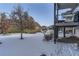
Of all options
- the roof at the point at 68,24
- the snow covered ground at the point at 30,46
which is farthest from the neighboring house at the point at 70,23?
the snow covered ground at the point at 30,46

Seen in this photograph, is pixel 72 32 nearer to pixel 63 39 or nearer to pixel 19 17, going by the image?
pixel 63 39

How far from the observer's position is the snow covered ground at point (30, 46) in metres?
2.33

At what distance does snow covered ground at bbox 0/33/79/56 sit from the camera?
233 centimetres

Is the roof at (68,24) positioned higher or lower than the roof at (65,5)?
lower

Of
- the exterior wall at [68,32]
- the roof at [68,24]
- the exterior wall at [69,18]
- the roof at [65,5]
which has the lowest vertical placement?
the exterior wall at [68,32]

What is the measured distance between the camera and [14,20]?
2.34 meters

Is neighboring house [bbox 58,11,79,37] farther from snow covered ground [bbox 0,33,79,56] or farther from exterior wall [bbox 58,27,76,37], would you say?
snow covered ground [bbox 0,33,79,56]

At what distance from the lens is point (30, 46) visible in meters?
2.34

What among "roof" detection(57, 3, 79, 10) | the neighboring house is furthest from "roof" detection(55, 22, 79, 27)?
"roof" detection(57, 3, 79, 10)

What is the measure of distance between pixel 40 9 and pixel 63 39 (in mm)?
416

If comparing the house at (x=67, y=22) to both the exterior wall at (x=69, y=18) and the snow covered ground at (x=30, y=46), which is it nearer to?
the exterior wall at (x=69, y=18)

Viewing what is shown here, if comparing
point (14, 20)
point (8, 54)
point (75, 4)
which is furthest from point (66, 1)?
point (8, 54)

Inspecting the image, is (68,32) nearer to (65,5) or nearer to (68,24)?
(68,24)

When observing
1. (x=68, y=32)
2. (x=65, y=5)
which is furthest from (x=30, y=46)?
(x=65, y=5)
